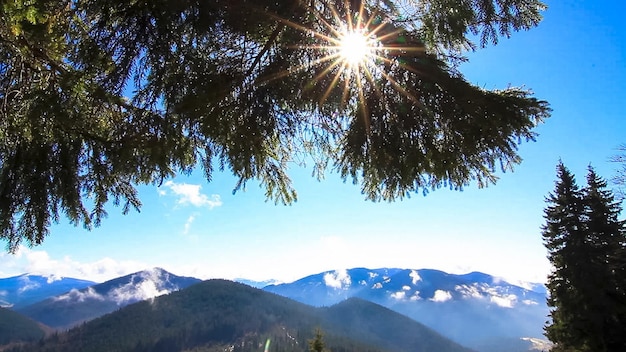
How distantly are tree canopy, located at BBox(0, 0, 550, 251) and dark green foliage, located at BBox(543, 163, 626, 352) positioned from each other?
22.0 metres

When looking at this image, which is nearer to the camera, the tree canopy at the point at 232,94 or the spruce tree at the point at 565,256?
the tree canopy at the point at 232,94

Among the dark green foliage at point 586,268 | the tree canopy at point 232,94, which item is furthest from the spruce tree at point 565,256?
the tree canopy at point 232,94

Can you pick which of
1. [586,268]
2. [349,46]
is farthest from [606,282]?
[349,46]

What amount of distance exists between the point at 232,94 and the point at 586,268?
80.7ft

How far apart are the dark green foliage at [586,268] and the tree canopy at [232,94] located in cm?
2202

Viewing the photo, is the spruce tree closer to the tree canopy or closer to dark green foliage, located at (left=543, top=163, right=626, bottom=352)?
dark green foliage, located at (left=543, top=163, right=626, bottom=352)

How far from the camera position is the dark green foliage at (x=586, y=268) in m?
20.6

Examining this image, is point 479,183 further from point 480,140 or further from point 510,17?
point 510,17

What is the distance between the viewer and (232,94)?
4.32 m

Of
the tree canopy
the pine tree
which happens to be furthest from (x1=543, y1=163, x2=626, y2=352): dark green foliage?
the tree canopy

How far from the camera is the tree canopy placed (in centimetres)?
362

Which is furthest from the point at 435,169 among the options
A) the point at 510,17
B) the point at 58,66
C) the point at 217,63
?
the point at 58,66

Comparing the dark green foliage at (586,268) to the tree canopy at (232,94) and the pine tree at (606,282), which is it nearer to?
the pine tree at (606,282)

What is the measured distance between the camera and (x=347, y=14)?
4191 mm
